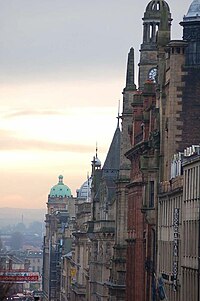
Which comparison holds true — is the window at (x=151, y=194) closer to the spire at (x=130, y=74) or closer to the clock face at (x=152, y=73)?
the clock face at (x=152, y=73)

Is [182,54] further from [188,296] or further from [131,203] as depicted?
[131,203]

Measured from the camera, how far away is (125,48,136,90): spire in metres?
146

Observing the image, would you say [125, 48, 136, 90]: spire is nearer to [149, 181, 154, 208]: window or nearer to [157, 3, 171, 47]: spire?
[157, 3, 171, 47]: spire

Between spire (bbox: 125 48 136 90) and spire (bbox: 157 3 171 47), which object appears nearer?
spire (bbox: 157 3 171 47)

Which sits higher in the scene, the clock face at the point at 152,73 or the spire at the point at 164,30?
the clock face at the point at 152,73

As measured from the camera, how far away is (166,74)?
10756 centimetres

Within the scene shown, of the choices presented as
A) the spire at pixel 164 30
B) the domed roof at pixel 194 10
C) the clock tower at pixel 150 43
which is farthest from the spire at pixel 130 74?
the domed roof at pixel 194 10

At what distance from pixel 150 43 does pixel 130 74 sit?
8.89 meters

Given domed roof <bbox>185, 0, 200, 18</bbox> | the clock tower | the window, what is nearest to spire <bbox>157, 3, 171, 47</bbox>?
domed roof <bbox>185, 0, 200, 18</bbox>

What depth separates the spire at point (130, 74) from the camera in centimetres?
14625

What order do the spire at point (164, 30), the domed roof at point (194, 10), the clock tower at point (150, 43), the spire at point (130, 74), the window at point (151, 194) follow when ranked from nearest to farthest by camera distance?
1. the domed roof at point (194, 10)
2. the spire at point (164, 30)
3. the window at point (151, 194)
4. the clock tower at point (150, 43)
5. the spire at point (130, 74)

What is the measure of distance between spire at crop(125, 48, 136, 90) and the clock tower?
3.84m

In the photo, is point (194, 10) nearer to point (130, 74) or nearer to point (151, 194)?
point (151, 194)

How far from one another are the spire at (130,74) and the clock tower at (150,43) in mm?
3844
